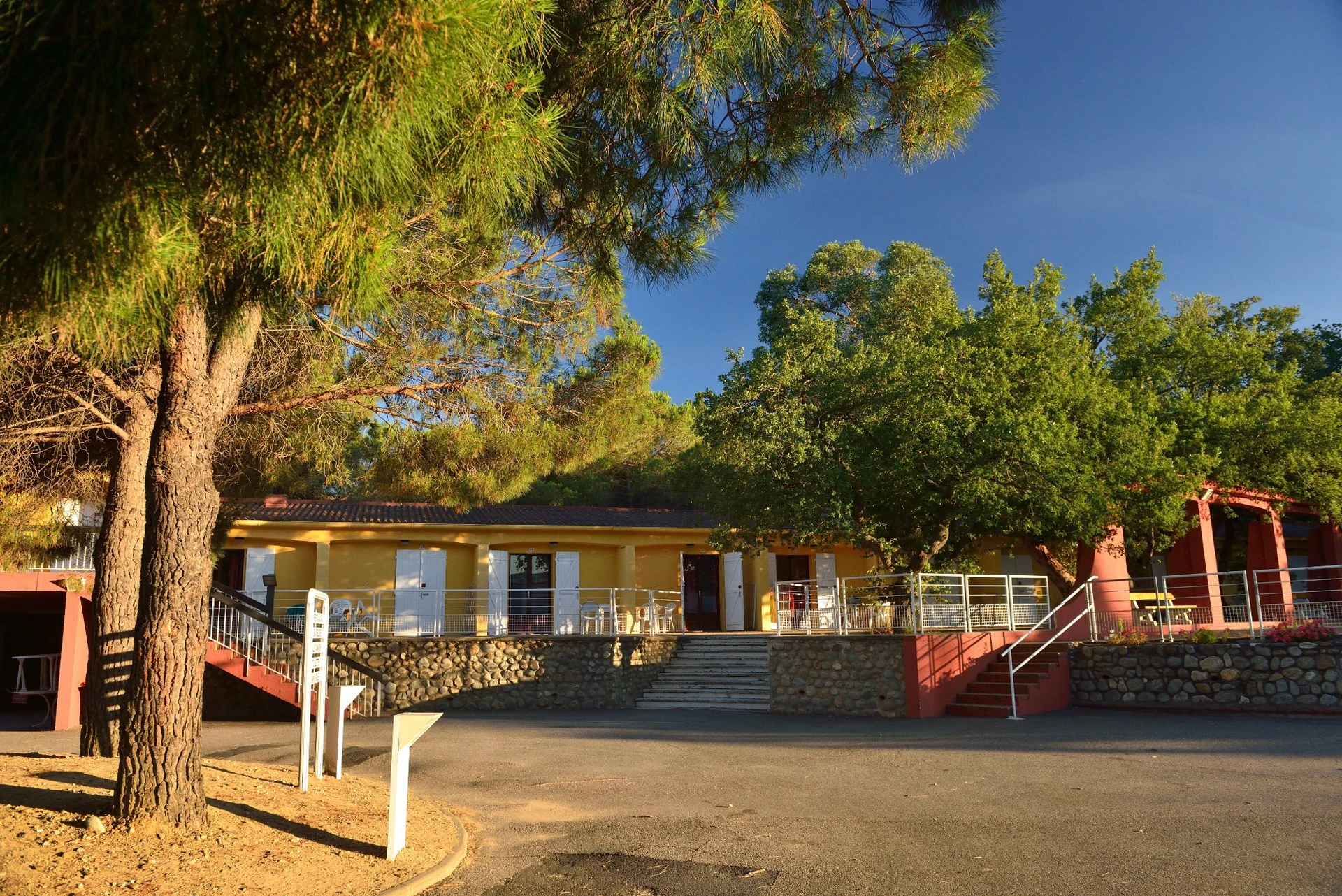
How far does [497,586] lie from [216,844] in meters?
14.7

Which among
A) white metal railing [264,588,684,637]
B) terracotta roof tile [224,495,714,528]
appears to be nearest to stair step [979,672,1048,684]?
white metal railing [264,588,684,637]

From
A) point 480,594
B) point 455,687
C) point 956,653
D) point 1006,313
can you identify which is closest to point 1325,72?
point 1006,313

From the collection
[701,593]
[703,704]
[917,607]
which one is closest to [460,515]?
[701,593]

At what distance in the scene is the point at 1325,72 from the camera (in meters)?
8.87

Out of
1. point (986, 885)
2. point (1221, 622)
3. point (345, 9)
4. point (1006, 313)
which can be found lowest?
point (986, 885)

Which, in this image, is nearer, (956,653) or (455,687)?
(956,653)

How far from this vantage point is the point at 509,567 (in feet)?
66.4

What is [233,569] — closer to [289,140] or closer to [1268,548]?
[289,140]

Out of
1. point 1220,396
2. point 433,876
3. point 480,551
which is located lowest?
point 433,876

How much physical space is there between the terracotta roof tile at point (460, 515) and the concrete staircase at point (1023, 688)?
8778mm

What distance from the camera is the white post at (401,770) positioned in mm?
4836

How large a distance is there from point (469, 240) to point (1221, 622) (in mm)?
14312

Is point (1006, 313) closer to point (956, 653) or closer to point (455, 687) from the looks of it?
point (956, 653)

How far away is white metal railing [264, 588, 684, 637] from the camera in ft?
52.6
